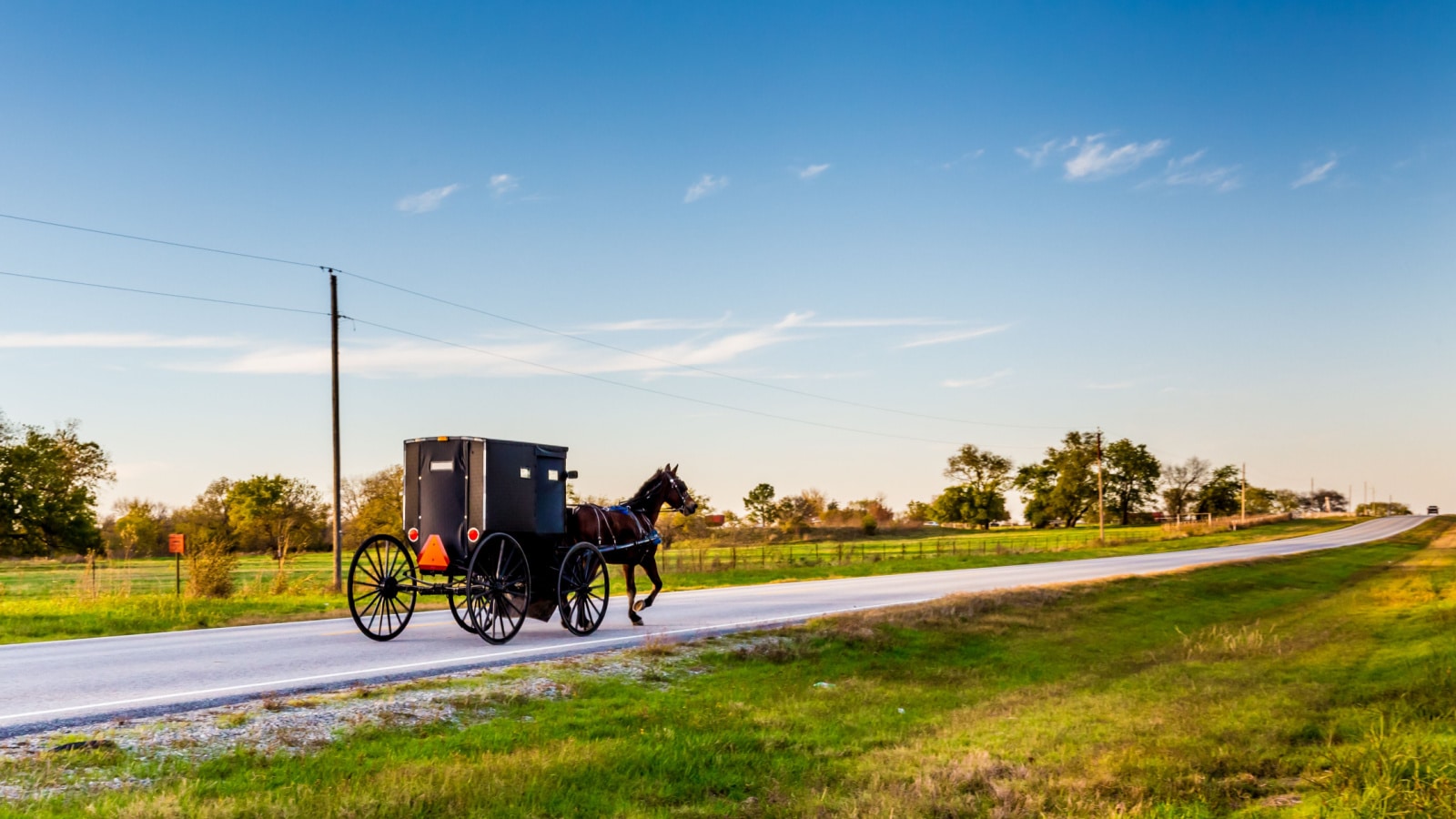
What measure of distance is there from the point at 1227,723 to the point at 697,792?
6.71m

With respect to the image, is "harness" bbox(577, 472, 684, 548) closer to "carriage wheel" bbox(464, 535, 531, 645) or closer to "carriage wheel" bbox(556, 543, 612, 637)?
Result: "carriage wheel" bbox(556, 543, 612, 637)

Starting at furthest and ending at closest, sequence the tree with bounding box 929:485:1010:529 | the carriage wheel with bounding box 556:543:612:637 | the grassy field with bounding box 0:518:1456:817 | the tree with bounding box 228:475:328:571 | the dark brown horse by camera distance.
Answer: the tree with bounding box 929:485:1010:529 < the tree with bounding box 228:475:328:571 < the dark brown horse < the carriage wheel with bounding box 556:543:612:637 < the grassy field with bounding box 0:518:1456:817

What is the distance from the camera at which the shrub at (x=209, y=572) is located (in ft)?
70.7

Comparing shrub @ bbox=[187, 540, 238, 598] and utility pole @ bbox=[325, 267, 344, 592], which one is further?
utility pole @ bbox=[325, 267, 344, 592]

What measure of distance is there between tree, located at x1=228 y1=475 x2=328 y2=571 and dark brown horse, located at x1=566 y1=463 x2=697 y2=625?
69.5 meters

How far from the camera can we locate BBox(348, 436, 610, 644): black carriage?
13930 mm

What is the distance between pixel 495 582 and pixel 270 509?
281 feet

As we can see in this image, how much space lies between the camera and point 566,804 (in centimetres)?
712

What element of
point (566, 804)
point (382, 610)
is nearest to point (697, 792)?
point (566, 804)

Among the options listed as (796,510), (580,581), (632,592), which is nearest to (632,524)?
(632,592)

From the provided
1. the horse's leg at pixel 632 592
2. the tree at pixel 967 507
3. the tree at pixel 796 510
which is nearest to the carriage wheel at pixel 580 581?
the horse's leg at pixel 632 592

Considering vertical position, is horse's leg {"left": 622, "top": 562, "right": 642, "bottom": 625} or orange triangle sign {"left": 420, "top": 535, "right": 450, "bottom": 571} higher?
orange triangle sign {"left": 420, "top": 535, "right": 450, "bottom": 571}

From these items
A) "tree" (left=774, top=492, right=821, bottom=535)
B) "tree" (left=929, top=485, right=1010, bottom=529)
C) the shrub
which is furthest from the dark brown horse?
"tree" (left=929, top=485, right=1010, bottom=529)

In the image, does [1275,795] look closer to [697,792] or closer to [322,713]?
[697,792]
